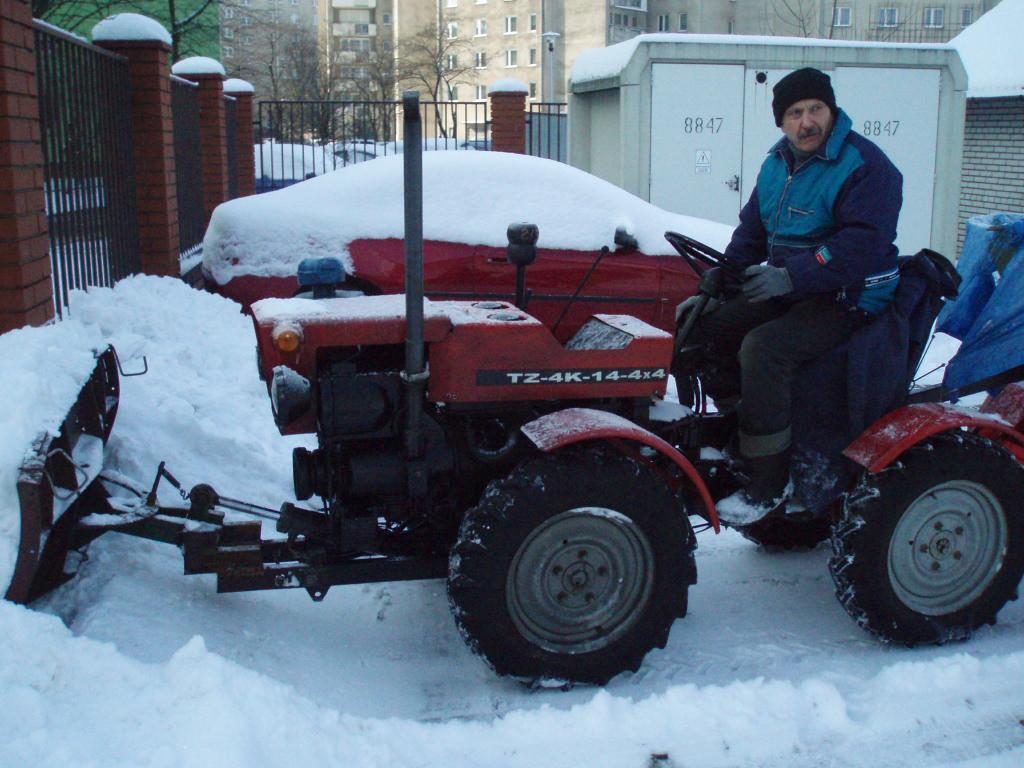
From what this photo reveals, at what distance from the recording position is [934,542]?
332cm

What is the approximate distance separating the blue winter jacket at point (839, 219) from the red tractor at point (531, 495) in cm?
49

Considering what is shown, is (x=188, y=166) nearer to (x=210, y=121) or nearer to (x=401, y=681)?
(x=210, y=121)

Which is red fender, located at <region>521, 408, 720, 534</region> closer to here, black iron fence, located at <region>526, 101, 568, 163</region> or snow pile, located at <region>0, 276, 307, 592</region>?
snow pile, located at <region>0, 276, 307, 592</region>

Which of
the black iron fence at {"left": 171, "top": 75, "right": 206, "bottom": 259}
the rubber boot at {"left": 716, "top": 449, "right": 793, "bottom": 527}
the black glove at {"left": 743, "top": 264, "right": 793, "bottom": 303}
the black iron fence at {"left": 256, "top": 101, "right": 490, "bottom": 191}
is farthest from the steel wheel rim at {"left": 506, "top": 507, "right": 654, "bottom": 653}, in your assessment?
the black iron fence at {"left": 256, "top": 101, "right": 490, "bottom": 191}

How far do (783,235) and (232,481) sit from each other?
8.41 feet

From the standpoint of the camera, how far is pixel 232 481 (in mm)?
4336

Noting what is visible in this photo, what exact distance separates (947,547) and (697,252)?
4.48 feet

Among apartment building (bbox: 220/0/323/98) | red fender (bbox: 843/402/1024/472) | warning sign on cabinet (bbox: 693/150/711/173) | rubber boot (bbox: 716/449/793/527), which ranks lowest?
rubber boot (bbox: 716/449/793/527)

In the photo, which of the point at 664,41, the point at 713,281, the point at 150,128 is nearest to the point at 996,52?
the point at 664,41

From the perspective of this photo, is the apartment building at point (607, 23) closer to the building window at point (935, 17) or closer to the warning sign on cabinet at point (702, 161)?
the building window at point (935, 17)

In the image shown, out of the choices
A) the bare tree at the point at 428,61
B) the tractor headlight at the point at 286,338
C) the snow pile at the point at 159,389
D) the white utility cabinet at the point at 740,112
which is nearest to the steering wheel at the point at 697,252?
the tractor headlight at the point at 286,338

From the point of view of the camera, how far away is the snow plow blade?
2617 millimetres

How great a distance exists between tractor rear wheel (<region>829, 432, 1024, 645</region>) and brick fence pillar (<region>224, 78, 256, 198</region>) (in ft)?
39.2

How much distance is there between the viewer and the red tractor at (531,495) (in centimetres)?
286
